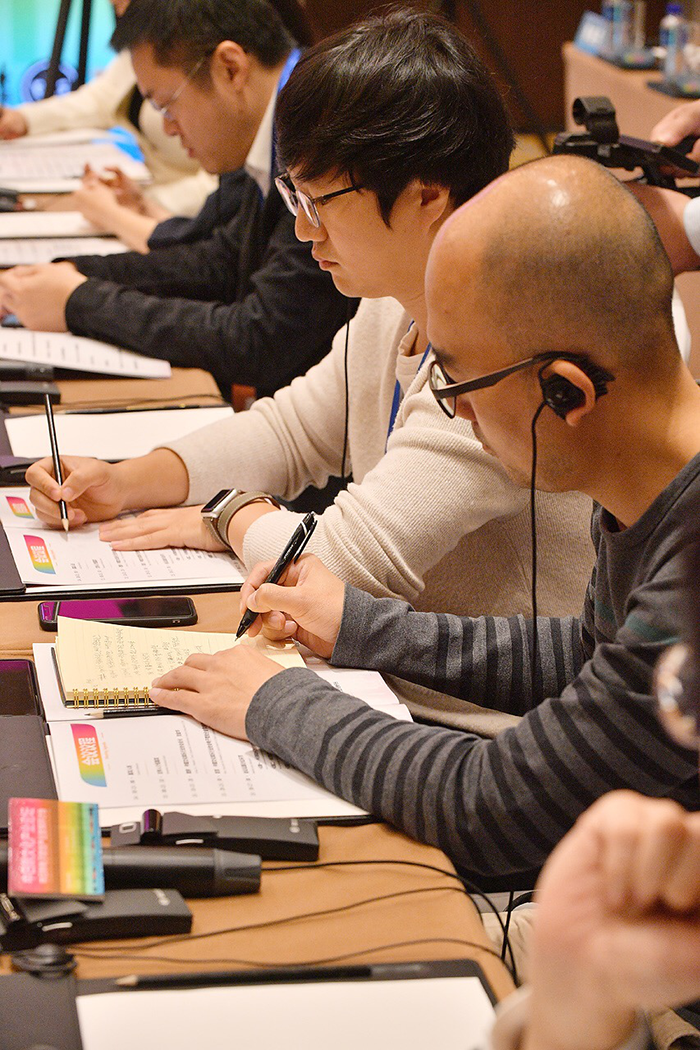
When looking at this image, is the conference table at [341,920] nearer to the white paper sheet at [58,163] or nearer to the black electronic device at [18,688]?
the black electronic device at [18,688]

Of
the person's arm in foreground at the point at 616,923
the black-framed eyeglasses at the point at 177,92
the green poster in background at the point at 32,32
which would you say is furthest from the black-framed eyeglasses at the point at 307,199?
the green poster in background at the point at 32,32

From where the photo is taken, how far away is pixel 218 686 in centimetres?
113

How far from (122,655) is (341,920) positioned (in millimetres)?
409

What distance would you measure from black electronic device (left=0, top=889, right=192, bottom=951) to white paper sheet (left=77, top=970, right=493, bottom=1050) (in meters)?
0.06

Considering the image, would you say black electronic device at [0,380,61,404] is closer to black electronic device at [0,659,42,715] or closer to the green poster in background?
black electronic device at [0,659,42,715]

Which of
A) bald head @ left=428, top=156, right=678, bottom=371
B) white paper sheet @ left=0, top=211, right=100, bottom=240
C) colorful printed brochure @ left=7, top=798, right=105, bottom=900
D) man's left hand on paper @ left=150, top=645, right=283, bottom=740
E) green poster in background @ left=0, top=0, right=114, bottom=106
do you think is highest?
bald head @ left=428, top=156, right=678, bottom=371

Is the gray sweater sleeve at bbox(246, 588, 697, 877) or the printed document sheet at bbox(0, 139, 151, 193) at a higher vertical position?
the gray sweater sleeve at bbox(246, 588, 697, 877)

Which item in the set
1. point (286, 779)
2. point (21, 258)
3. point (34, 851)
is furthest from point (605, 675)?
point (21, 258)

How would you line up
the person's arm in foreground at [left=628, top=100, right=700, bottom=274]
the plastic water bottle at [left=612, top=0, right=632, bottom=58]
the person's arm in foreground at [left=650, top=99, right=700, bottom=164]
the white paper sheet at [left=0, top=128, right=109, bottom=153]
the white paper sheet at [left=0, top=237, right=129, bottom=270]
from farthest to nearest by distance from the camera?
the plastic water bottle at [left=612, top=0, right=632, bottom=58] → the white paper sheet at [left=0, top=128, right=109, bottom=153] → the white paper sheet at [left=0, top=237, right=129, bottom=270] → the person's arm in foreground at [left=650, top=99, right=700, bottom=164] → the person's arm in foreground at [left=628, top=100, right=700, bottom=274]

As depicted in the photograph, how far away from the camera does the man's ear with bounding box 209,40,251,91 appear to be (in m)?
2.22

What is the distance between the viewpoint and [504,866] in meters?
0.97

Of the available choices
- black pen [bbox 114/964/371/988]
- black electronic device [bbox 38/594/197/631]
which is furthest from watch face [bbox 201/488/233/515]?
black pen [bbox 114/964/371/988]

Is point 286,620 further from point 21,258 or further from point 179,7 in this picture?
point 21,258

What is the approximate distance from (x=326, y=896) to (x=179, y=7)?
177 centimetres
